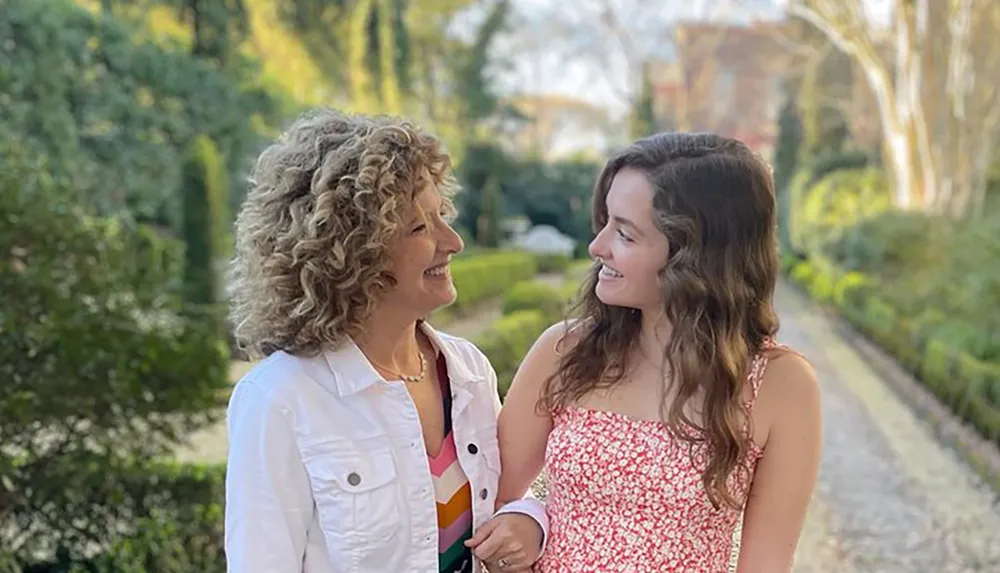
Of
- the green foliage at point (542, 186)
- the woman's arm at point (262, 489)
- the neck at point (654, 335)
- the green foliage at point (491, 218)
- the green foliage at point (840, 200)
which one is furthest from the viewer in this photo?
the green foliage at point (542, 186)

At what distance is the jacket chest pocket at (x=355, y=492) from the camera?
4.04 feet

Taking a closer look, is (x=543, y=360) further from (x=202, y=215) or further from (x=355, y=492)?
(x=202, y=215)

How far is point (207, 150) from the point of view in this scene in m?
10.7

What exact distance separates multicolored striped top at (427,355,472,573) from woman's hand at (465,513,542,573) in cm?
3

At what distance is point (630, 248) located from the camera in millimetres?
1336

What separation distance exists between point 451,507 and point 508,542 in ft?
0.34

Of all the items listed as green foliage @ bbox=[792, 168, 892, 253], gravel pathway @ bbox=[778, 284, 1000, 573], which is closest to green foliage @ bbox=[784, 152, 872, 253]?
green foliage @ bbox=[792, 168, 892, 253]

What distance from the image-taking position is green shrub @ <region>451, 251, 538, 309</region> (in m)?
12.9

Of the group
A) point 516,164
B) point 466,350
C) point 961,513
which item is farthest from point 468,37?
point 466,350

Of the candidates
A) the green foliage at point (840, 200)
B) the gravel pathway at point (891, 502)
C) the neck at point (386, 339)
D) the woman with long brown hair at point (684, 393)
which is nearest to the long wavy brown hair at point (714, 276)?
the woman with long brown hair at point (684, 393)

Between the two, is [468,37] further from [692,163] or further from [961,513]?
[692,163]

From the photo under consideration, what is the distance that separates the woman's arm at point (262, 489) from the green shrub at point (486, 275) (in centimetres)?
1046

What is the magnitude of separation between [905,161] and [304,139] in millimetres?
14179

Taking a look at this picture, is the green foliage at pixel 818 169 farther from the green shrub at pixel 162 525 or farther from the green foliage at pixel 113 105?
the green shrub at pixel 162 525
